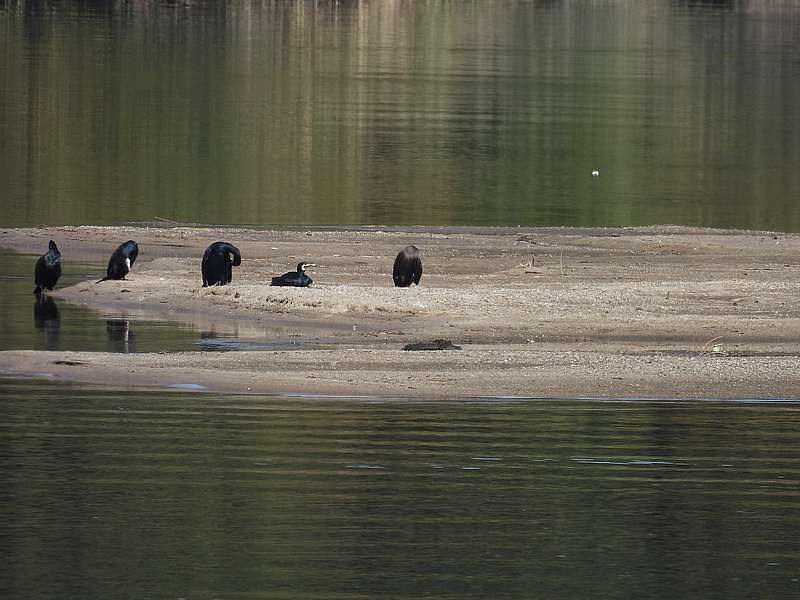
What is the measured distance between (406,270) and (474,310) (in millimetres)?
2950

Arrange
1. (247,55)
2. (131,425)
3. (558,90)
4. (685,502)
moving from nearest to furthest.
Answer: (685,502)
(131,425)
(558,90)
(247,55)

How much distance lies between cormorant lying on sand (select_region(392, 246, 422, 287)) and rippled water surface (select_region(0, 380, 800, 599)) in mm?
8612

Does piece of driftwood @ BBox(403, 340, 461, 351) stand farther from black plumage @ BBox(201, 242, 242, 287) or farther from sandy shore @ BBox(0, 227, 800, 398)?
black plumage @ BBox(201, 242, 242, 287)

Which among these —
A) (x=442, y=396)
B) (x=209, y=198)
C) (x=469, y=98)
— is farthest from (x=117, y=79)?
(x=442, y=396)

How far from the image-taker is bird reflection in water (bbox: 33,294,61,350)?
862 inches

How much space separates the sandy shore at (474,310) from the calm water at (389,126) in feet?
14.0

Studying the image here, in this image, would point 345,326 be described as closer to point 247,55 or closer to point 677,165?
point 677,165

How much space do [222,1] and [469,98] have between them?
74.6m

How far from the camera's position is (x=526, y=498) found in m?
14.2

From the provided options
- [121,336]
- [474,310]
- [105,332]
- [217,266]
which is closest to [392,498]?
[121,336]

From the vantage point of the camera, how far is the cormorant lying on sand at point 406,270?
86.8 feet

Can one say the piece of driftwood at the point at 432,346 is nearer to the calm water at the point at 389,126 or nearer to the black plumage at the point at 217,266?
the black plumage at the point at 217,266

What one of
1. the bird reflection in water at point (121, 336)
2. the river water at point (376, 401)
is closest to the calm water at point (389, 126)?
the river water at point (376, 401)

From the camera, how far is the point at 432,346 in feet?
68.8
